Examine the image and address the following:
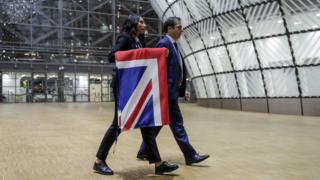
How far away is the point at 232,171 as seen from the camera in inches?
221

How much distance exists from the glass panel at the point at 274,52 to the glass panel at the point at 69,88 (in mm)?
31598

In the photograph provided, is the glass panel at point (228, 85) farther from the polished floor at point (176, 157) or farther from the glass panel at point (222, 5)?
the polished floor at point (176, 157)

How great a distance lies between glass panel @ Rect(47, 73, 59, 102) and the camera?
48094 millimetres

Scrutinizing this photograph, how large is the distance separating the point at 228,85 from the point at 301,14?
6899 millimetres

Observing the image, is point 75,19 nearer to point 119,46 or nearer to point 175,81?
point 175,81

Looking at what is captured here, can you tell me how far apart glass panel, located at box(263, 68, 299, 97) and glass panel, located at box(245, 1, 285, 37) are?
1817 mm

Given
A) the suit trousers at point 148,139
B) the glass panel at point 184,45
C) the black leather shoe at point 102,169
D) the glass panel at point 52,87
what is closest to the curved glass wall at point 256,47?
the glass panel at point 184,45

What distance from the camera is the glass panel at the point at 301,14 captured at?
17.8 m

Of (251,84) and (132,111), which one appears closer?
(132,111)

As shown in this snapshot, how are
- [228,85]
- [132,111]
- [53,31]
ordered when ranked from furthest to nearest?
[53,31]
[228,85]
[132,111]

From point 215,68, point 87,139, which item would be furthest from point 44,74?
point 87,139

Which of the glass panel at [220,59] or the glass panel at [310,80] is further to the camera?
the glass panel at [220,59]

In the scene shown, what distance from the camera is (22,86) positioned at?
1861 inches

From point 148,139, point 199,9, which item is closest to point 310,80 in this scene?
point 199,9
